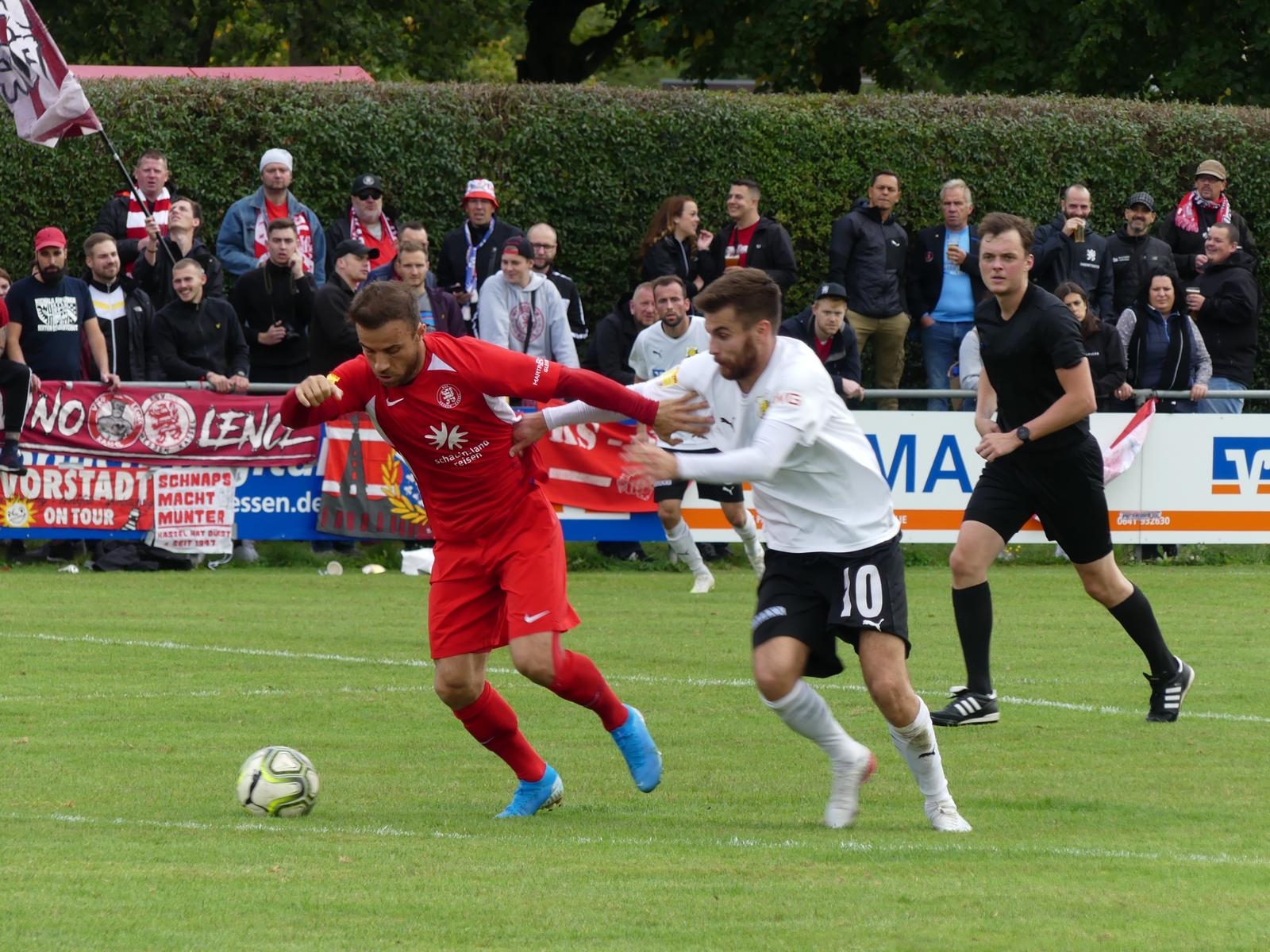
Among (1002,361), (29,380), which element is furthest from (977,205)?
(1002,361)

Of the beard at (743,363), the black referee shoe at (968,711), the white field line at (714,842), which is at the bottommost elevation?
the black referee shoe at (968,711)

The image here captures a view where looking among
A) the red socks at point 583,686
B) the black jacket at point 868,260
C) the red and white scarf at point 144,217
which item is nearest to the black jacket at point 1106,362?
the black jacket at point 868,260

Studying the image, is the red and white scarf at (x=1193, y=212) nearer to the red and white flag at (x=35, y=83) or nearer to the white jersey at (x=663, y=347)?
the white jersey at (x=663, y=347)

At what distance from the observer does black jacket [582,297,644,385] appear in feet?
56.3

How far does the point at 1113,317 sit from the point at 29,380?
980cm

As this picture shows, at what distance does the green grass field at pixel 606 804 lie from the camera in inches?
220

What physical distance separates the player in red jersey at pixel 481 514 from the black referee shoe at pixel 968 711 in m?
2.20

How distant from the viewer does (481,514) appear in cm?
763

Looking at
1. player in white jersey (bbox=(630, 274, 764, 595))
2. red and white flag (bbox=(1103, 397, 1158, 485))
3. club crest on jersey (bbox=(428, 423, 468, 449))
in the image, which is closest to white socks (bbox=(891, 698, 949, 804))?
club crest on jersey (bbox=(428, 423, 468, 449))

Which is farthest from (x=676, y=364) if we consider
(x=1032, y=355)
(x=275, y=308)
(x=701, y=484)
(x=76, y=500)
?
(x=1032, y=355)

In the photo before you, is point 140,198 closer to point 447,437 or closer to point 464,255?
point 464,255

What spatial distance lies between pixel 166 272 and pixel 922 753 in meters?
11.6

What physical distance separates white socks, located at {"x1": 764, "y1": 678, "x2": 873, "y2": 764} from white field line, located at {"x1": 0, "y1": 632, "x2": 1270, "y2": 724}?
3177 mm

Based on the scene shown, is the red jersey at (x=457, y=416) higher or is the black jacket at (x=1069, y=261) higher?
the black jacket at (x=1069, y=261)
